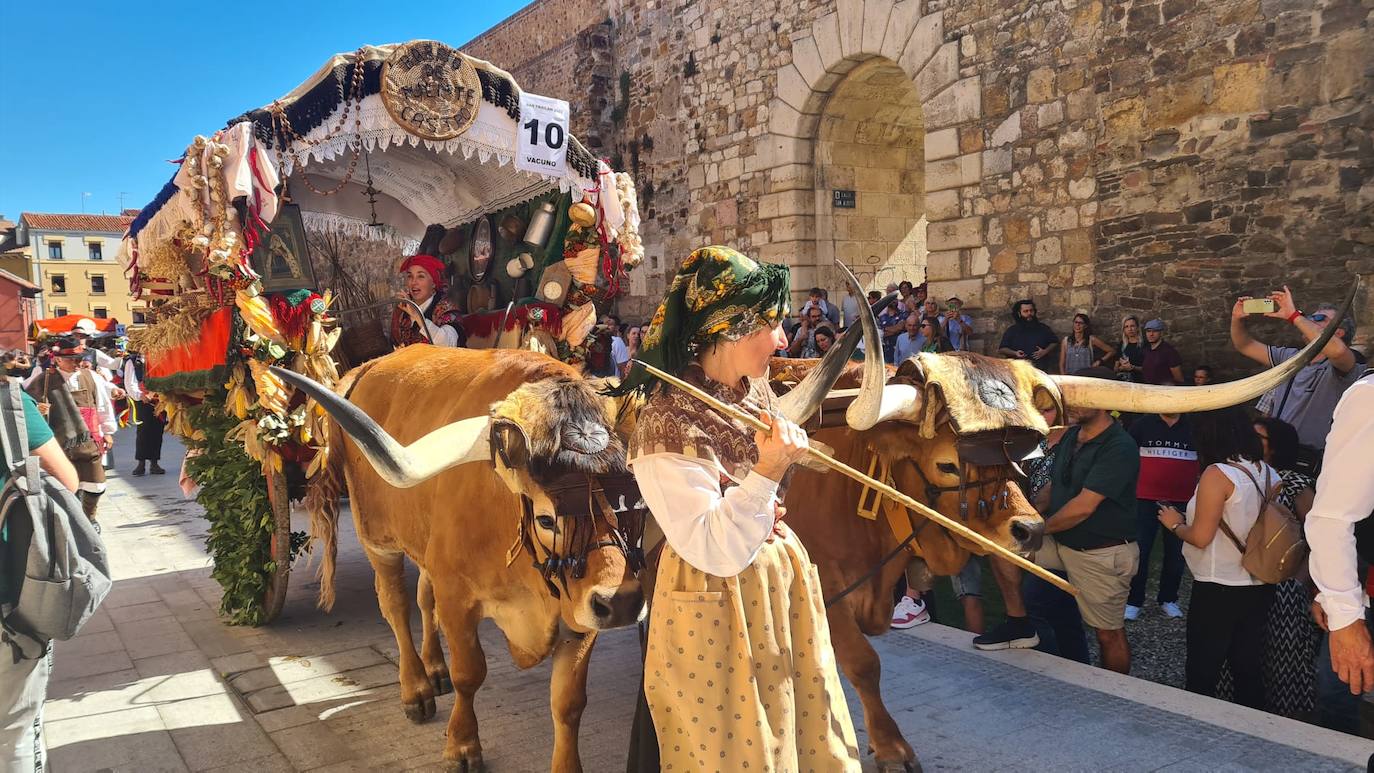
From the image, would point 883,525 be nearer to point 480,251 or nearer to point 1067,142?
point 480,251

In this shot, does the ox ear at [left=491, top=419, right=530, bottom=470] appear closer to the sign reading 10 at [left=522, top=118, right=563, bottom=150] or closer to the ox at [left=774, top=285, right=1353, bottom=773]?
the ox at [left=774, top=285, right=1353, bottom=773]

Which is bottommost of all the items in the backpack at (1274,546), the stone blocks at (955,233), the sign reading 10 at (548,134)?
the backpack at (1274,546)

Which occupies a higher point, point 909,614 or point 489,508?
point 489,508

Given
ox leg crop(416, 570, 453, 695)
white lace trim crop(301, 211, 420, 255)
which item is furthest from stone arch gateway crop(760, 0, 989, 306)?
ox leg crop(416, 570, 453, 695)

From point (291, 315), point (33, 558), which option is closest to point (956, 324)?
point (291, 315)

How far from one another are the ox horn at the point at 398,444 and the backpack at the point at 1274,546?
128 inches

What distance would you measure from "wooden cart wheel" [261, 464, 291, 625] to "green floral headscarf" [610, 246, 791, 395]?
3586mm

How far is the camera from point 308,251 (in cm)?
570

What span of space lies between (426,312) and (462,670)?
3373 millimetres

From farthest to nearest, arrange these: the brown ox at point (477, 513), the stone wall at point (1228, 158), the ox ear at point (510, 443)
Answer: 1. the stone wall at point (1228, 158)
2. the ox ear at point (510, 443)
3. the brown ox at point (477, 513)

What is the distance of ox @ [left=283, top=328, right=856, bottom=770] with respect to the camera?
275 centimetres

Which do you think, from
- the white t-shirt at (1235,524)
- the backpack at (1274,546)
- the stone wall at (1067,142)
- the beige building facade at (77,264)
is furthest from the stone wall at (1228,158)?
the beige building facade at (77,264)

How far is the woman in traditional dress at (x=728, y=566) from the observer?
82.8 inches

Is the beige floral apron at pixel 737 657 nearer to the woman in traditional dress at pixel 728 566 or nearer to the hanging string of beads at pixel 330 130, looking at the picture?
the woman in traditional dress at pixel 728 566
